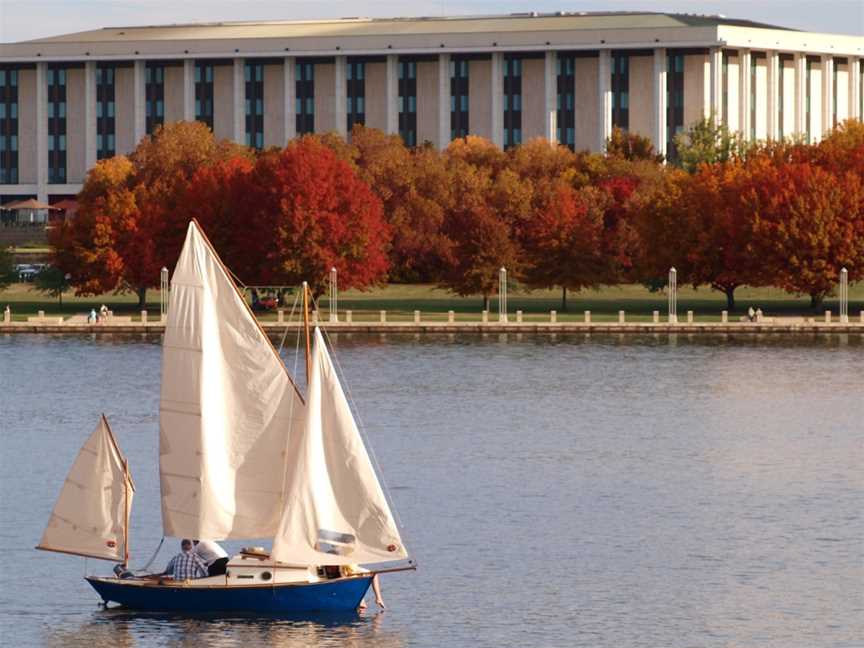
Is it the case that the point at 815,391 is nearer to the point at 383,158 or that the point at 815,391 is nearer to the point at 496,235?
the point at 496,235

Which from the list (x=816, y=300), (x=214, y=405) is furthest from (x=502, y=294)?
(x=214, y=405)

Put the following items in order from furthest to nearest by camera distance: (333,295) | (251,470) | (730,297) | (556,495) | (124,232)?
(124,232)
(730,297)
(333,295)
(556,495)
(251,470)

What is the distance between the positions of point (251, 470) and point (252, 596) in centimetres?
292

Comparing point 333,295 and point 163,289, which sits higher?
point 163,289

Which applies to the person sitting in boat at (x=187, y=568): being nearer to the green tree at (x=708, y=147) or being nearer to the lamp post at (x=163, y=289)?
the lamp post at (x=163, y=289)

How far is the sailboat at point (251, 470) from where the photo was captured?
161ft

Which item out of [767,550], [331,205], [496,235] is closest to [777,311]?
[496,235]

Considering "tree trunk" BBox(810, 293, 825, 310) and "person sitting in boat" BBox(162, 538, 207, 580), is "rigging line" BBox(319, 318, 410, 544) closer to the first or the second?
"person sitting in boat" BBox(162, 538, 207, 580)

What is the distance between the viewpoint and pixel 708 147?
18462 centimetres

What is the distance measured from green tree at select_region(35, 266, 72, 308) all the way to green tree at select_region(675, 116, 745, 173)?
54.1m

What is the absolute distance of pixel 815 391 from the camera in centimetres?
10506

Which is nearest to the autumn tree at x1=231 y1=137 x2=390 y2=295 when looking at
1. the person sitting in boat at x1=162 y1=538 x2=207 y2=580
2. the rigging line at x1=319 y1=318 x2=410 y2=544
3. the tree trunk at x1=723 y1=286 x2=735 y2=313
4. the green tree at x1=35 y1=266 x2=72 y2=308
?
the green tree at x1=35 y1=266 x2=72 y2=308

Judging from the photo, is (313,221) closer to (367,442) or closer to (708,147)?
(708,147)

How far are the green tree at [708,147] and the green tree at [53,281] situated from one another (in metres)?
54.1
